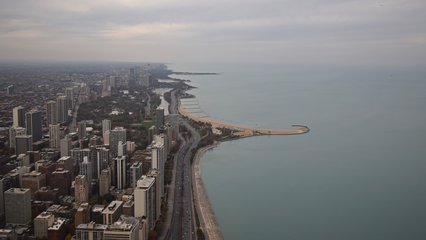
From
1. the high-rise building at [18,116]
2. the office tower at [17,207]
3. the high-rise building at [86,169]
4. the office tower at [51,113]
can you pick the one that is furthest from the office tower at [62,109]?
the office tower at [17,207]

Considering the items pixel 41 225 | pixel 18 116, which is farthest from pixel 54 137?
pixel 41 225

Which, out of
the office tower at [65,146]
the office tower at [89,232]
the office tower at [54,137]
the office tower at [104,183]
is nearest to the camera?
the office tower at [89,232]

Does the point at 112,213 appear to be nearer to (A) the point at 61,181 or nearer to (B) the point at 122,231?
(B) the point at 122,231

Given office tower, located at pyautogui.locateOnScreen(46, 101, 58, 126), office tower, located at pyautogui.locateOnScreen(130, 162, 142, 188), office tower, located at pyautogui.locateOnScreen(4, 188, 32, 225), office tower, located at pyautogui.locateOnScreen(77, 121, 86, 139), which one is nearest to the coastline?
office tower, located at pyautogui.locateOnScreen(130, 162, 142, 188)

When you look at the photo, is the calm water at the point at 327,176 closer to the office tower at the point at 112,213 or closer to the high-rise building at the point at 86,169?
the office tower at the point at 112,213

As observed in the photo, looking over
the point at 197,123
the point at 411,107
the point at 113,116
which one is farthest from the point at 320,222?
the point at 411,107

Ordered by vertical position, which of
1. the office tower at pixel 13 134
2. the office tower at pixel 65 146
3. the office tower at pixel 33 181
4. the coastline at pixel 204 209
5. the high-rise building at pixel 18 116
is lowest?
the coastline at pixel 204 209

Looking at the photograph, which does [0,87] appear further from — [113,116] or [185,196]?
[113,116]
